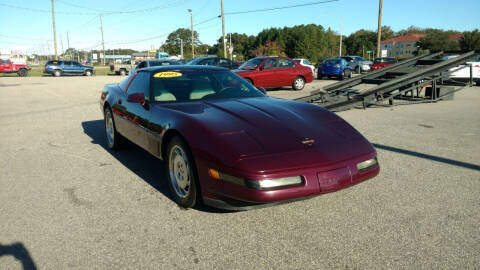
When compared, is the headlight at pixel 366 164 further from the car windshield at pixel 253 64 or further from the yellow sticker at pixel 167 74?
the car windshield at pixel 253 64

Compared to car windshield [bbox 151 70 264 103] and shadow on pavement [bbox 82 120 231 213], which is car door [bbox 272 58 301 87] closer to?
shadow on pavement [bbox 82 120 231 213]

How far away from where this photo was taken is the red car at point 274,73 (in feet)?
48.5

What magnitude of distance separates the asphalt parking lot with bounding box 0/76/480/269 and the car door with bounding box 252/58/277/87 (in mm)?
9934

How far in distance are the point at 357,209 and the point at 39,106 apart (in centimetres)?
1111

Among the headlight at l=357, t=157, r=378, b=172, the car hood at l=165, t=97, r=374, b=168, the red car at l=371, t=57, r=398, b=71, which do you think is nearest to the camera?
the car hood at l=165, t=97, r=374, b=168

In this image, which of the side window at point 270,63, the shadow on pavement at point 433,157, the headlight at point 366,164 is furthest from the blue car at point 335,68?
the headlight at point 366,164

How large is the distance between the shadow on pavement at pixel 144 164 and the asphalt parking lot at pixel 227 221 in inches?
0.9

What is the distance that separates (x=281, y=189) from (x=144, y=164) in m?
2.67

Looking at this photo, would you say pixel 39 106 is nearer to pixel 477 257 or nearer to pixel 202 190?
pixel 202 190

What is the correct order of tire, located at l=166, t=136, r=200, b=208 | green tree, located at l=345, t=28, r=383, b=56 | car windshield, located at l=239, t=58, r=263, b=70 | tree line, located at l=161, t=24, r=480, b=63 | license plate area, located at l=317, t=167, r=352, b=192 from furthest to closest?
1. green tree, located at l=345, t=28, r=383, b=56
2. tree line, located at l=161, t=24, r=480, b=63
3. car windshield, located at l=239, t=58, r=263, b=70
4. tire, located at l=166, t=136, r=200, b=208
5. license plate area, located at l=317, t=167, r=352, b=192

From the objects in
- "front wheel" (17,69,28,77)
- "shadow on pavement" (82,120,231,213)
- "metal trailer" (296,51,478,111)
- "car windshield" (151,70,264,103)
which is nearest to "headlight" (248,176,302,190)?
"shadow on pavement" (82,120,231,213)

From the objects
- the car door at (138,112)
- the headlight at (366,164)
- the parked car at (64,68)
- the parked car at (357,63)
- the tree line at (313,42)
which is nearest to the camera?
the headlight at (366,164)

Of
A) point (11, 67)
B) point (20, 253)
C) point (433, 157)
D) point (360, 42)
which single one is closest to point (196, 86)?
point (20, 253)

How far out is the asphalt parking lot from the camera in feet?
8.13
